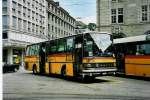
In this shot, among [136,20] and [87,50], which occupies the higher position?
[136,20]

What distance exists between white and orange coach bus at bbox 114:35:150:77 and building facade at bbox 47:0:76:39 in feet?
188

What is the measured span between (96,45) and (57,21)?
70909 mm

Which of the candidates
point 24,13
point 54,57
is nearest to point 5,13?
point 24,13

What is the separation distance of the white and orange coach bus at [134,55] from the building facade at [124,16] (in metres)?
16.1

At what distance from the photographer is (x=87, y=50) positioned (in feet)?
57.2

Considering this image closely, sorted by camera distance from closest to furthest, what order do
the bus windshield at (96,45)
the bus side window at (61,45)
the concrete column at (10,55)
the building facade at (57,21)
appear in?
the bus windshield at (96,45), the bus side window at (61,45), the concrete column at (10,55), the building facade at (57,21)

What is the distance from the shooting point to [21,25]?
202 ft

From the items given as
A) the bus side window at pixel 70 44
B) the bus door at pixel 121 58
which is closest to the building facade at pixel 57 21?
the bus door at pixel 121 58

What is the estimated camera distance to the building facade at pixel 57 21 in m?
79.9

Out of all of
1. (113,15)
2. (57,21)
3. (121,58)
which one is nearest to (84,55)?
(121,58)

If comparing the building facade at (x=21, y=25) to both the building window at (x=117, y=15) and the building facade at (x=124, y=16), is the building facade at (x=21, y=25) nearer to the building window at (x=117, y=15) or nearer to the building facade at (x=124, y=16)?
the building facade at (x=124, y=16)

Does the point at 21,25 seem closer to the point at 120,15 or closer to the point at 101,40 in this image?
the point at 120,15

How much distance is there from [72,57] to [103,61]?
2.29 meters

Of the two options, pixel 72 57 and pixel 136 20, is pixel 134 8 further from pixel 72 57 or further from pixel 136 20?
pixel 72 57
